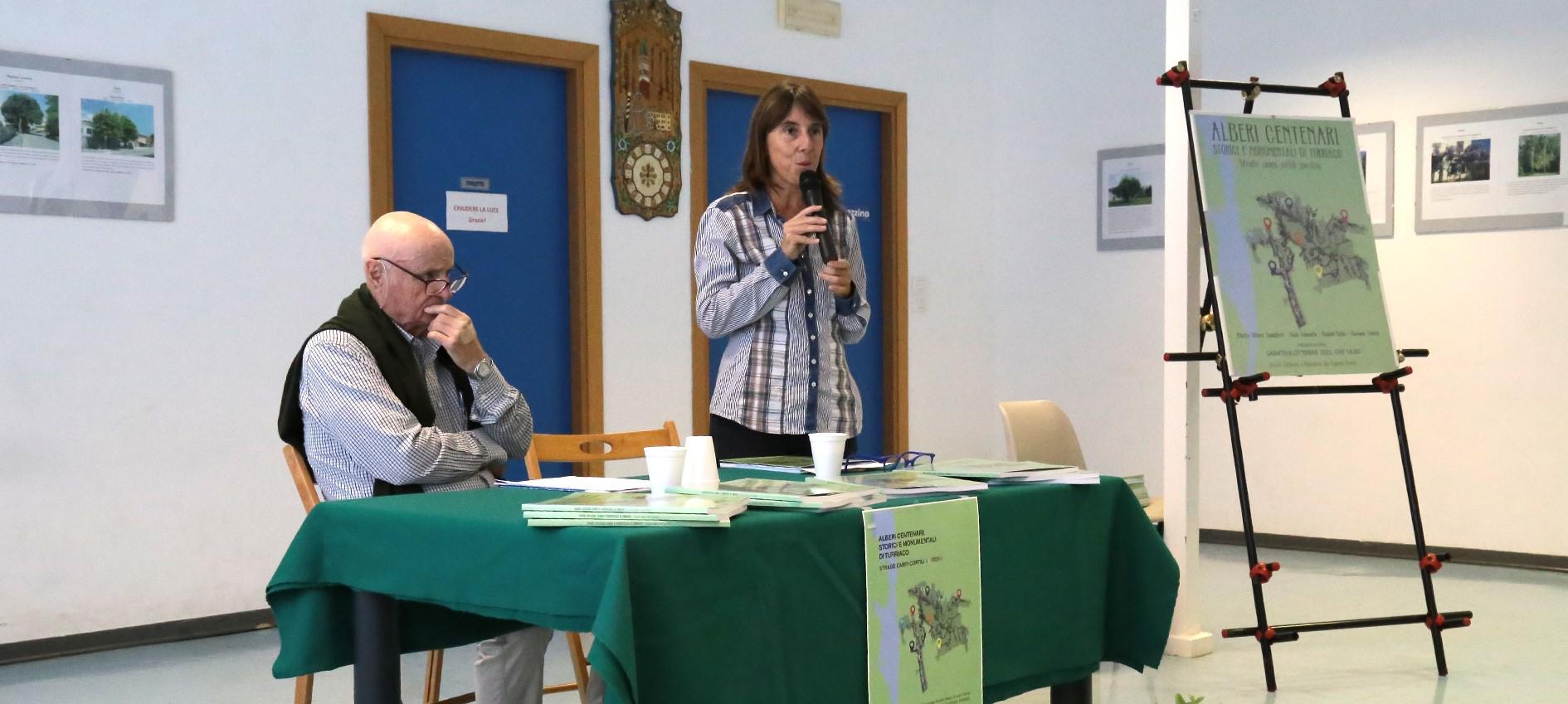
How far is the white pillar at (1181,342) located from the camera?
13.8 ft

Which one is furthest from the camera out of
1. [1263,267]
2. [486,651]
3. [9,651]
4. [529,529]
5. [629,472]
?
[629,472]

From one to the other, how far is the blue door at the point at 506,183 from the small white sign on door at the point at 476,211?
0.03 metres

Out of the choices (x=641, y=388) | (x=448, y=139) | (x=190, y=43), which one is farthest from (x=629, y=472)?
(x=190, y=43)

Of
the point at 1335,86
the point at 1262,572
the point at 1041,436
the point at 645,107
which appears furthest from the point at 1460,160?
the point at 645,107

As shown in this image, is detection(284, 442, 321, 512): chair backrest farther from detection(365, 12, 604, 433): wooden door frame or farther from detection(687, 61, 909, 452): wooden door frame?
detection(687, 61, 909, 452): wooden door frame

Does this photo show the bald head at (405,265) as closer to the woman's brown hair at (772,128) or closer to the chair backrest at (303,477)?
the chair backrest at (303,477)

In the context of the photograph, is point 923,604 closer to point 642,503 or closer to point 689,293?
point 642,503

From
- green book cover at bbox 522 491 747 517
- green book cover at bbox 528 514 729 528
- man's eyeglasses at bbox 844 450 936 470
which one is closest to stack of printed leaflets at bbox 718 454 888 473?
man's eyeglasses at bbox 844 450 936 470

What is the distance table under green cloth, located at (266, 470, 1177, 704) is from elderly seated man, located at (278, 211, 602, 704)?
0.82ft

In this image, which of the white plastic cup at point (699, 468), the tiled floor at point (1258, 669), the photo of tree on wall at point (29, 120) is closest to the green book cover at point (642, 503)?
the white plastic cup at point (699, 468)

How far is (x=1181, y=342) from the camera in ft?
13.9

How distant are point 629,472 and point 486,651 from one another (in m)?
2.96

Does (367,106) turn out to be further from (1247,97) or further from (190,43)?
(1247,97)

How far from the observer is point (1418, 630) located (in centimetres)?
457
